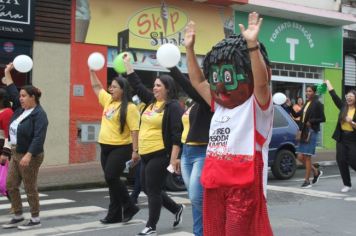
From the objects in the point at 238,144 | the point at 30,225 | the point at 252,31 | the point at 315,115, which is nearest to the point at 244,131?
the point at 238,144

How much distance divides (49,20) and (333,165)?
858 centimetres

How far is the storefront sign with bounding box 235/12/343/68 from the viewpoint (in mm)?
19766

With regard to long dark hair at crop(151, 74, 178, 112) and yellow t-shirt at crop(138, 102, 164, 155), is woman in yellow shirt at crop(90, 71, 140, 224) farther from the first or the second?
long dark hair at crop(151, 74, 178, 112)

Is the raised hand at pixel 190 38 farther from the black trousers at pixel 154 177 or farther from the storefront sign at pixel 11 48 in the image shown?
the storefront sign at pixel 11 48

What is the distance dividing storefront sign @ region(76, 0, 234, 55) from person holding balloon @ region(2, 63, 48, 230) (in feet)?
Result: 27.1

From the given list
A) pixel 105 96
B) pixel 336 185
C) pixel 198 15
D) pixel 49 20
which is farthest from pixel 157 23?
pixel 105 96

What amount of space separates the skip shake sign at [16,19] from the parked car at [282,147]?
A: 21.3 ft

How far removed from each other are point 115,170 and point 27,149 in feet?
3.60

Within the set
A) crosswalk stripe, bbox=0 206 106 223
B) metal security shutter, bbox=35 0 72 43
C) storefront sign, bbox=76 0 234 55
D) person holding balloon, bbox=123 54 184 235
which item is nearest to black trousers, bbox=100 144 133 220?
person holding balloon, bbox=123 54 184 235

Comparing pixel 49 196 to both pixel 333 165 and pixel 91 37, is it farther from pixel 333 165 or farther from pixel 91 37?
pixel 333 165

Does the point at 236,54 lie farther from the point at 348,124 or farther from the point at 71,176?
the point at 71,176

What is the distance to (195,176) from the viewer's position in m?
5.04

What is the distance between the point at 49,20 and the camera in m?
14.4

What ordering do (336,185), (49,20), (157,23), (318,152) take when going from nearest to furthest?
(336,185) < (49,20) < (157,23) < (318,152)
